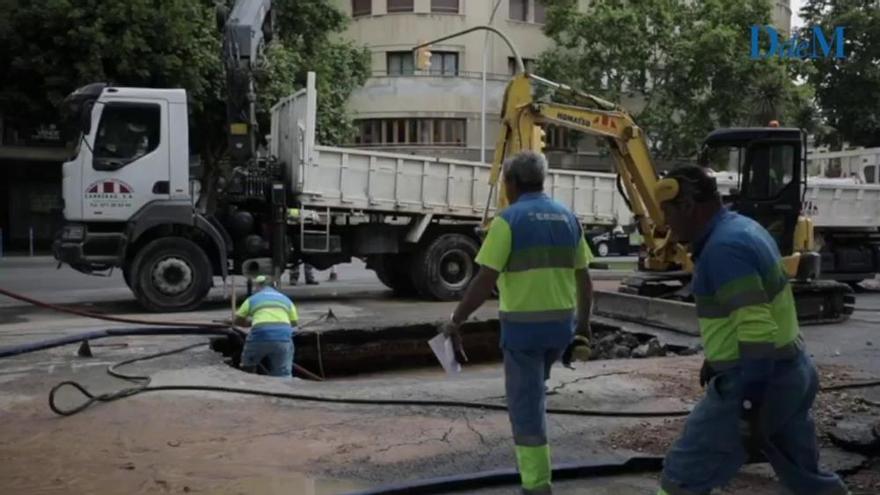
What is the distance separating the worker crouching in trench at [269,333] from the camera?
8352mm

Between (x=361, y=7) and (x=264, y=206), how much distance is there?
26.6 m

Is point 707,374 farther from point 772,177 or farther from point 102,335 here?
point 772,177

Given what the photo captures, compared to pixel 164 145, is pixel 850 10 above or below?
above

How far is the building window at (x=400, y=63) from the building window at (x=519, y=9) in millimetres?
4972

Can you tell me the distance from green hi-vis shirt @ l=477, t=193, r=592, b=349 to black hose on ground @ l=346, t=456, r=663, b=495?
2.91ft

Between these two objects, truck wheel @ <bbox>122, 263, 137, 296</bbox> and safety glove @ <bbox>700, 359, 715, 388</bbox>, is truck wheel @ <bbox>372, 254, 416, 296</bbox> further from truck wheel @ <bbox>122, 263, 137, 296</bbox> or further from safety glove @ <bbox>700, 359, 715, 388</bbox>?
safety glove @ <bbox>700, 359, 715, 388</bbox>

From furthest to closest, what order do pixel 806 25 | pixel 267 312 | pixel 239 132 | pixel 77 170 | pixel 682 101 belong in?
pixel 806 25 → pixel 682 101 → pixel 239 132 → pixel 77 170 → pixel 267 312

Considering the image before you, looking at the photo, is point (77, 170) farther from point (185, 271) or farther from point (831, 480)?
point (831, 480)

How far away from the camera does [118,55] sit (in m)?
21.2

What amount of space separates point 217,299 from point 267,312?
23.8ft

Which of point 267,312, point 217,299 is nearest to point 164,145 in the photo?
point 217,299

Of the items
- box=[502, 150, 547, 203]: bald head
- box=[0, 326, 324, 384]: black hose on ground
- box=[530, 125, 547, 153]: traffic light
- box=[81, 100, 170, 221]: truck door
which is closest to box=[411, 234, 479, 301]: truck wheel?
box=[530, 125, 547, 153]: traffic light

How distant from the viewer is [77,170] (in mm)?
12758

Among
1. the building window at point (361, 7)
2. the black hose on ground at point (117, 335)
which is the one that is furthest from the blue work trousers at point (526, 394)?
the building window at point (361, 7)
